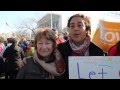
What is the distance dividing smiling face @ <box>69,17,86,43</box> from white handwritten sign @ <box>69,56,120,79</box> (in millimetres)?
423

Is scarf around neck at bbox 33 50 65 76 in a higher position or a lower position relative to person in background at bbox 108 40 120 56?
lower

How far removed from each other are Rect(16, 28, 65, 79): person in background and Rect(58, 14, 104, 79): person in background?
0.13 m

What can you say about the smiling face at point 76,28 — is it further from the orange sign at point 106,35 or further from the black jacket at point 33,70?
the black jacket at point 33,70

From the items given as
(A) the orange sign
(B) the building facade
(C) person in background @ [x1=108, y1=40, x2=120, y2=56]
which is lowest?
(C) person in background @ [x1=108, y1=40, x2=120, y2=56]

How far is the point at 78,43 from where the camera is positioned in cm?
430

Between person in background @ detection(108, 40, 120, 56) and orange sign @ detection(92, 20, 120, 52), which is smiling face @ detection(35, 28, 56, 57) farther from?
person in background @ detection(108, 40, 120, 56)

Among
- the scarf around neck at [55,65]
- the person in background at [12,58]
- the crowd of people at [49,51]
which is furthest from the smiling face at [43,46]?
the person in background at [12,58]

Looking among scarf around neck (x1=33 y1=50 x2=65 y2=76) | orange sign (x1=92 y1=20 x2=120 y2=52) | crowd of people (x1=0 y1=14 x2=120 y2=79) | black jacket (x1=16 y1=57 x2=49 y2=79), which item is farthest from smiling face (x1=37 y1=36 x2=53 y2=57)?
orange sign (x1=92 y1=20 x2=120 y2=52)

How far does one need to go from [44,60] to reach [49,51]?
0.64ft

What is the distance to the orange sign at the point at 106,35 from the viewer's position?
4285 mm

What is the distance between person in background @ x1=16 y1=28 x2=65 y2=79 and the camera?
4.23 m
